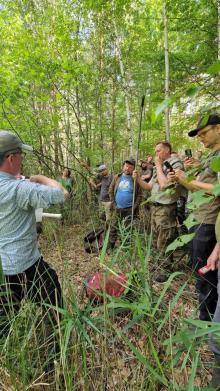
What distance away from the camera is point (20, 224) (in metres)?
1.81

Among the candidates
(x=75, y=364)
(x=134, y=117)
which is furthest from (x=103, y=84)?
(x=75, y=364)

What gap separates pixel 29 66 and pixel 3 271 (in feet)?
17.9

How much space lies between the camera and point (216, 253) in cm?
176

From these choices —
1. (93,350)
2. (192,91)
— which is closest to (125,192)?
(93,350)

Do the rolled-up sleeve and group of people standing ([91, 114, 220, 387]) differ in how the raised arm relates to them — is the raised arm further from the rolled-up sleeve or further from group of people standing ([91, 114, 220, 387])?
group of people standing ([91, 114, 220, 387])

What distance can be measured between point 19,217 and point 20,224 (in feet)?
0.16

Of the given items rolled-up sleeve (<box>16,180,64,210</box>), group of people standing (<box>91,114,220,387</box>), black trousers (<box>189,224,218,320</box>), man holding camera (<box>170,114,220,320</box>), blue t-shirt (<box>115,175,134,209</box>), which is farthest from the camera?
blue t-shirt (<box>115,175,134,209</box>)

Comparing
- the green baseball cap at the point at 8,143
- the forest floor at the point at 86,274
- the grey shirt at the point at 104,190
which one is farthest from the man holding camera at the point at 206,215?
the grey shirt at the point at 104,190

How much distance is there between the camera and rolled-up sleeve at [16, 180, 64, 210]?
5.40ft

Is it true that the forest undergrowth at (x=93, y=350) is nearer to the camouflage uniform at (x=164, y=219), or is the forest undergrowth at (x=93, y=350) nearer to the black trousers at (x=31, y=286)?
the black trousers at (x=31, y=286)

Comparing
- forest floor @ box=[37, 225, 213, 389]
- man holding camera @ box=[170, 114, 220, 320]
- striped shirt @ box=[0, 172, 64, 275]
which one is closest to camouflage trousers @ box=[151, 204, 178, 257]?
forest floor @ box=[37, 225, 213, 389]

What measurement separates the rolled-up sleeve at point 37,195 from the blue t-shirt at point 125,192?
10.1ft

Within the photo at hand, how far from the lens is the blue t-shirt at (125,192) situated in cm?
470

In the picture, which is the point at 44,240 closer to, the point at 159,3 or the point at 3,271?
the point at 3,271
